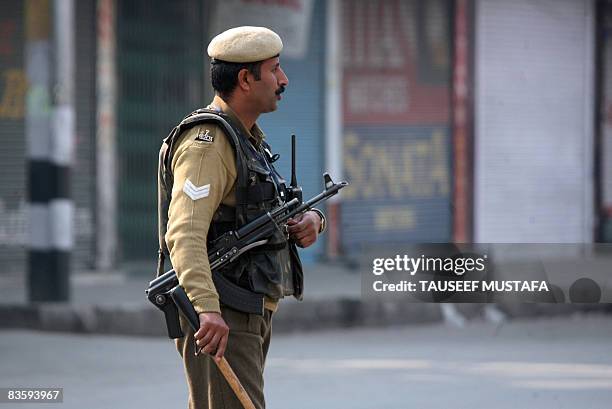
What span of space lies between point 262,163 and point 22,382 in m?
4.33

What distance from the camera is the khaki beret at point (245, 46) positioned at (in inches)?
157

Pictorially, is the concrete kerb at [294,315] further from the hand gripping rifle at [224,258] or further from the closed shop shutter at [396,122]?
the hand gripping rifle at [224,258]

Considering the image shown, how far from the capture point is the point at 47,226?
11023 mm

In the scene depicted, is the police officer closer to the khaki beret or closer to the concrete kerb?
the khaki beret

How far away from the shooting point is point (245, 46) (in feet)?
13.1

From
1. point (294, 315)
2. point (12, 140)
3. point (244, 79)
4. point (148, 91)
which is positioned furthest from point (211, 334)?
point (148, 91)

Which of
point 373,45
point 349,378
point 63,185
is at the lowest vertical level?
point 349,378

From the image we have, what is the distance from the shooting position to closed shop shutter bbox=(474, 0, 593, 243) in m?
16.5

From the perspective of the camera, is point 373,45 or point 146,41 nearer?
point 146,41

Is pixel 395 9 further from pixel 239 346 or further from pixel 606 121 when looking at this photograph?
pixel 239 346

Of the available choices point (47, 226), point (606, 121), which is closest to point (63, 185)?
point (47, 226)

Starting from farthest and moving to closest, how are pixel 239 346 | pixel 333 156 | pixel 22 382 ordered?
pixel 333 156, pixel 22 382, pixel 239 346

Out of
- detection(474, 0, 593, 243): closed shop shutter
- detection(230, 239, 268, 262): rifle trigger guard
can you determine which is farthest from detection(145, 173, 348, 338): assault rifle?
detection(474, 0, 593, 243): closed shop shutter

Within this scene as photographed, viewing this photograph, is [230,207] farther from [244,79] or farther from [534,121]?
[534,121]
